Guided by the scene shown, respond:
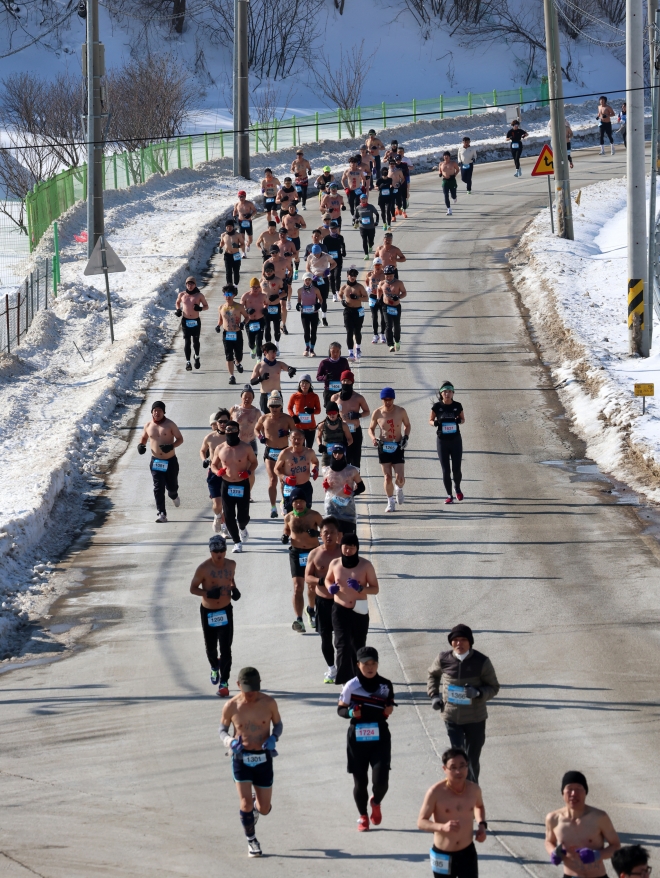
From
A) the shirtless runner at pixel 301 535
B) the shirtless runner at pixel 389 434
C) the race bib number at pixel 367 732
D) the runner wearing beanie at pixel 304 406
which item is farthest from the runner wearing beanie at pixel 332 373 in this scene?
the race bib number at pixel 367 732

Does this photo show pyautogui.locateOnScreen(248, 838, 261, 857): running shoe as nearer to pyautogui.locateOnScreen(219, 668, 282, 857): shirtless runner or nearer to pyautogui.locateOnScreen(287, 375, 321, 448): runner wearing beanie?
pyautogui.locateOnScreen(219, 668, 282, 857): shirtless runner

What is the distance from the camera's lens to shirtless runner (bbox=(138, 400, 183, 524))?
16.5 metres

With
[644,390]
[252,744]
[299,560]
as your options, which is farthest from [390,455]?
[252,744]

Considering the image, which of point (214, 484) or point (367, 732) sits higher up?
point (214, 484)

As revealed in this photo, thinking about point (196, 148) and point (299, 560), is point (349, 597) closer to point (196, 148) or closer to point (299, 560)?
point (299, 560)

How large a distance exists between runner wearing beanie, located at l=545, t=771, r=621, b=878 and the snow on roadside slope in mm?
10382

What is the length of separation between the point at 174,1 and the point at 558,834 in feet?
266

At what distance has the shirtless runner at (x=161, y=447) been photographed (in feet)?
54.1

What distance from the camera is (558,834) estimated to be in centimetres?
770

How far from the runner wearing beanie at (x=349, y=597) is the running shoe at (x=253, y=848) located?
278 centimetres

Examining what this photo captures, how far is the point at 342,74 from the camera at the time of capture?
80812 mm

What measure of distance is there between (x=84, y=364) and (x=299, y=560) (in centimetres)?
1417

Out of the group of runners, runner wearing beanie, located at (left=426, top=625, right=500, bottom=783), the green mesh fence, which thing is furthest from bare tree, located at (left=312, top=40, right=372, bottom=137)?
runner wearing beanie, located at (left=426, top=625, right=500, bottom=783)

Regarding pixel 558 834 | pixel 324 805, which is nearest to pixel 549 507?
pixel 324 805
